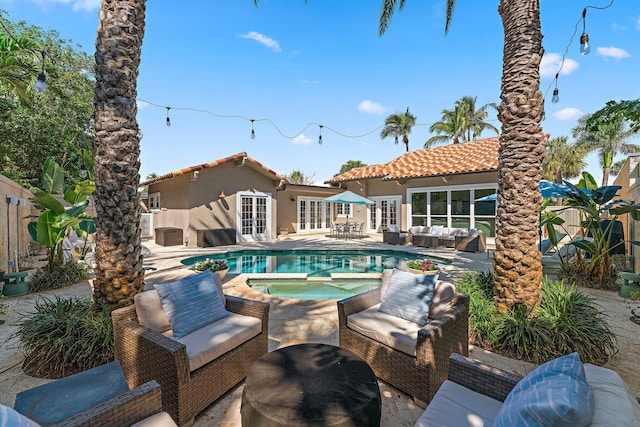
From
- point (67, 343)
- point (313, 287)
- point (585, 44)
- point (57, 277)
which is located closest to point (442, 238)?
point (313, 287)

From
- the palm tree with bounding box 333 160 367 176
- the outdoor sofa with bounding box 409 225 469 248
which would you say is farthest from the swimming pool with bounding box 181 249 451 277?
the palm tree with bounding box 333 160 367 176

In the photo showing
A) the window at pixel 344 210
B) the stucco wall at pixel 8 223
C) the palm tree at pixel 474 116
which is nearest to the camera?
the stucco wall at pixel 8 223

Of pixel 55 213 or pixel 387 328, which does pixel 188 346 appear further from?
pixel 55 213

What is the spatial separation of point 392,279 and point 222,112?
14.8 m

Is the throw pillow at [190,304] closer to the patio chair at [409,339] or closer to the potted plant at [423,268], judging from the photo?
the patio chair at [409,339]

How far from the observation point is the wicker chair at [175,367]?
2.35 meters

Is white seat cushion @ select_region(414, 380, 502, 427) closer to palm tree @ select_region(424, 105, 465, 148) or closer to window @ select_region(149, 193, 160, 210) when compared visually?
window @ select_region(149, 193, 160, 210)

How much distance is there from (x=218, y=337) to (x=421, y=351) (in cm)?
195

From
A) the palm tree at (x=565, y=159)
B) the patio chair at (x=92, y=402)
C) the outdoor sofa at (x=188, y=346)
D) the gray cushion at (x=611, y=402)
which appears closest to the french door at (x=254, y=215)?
the outdoor sofa at (x=188, y=346)

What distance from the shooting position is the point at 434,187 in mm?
15609

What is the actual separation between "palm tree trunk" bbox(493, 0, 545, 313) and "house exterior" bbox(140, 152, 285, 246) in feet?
39.8

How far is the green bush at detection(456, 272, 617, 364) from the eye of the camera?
3.40 metres

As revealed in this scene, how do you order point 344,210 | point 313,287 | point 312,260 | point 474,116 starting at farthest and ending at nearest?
point 474,116 → point 344,210 → point 312,260 → point 313,287

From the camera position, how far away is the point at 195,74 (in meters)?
13.0
